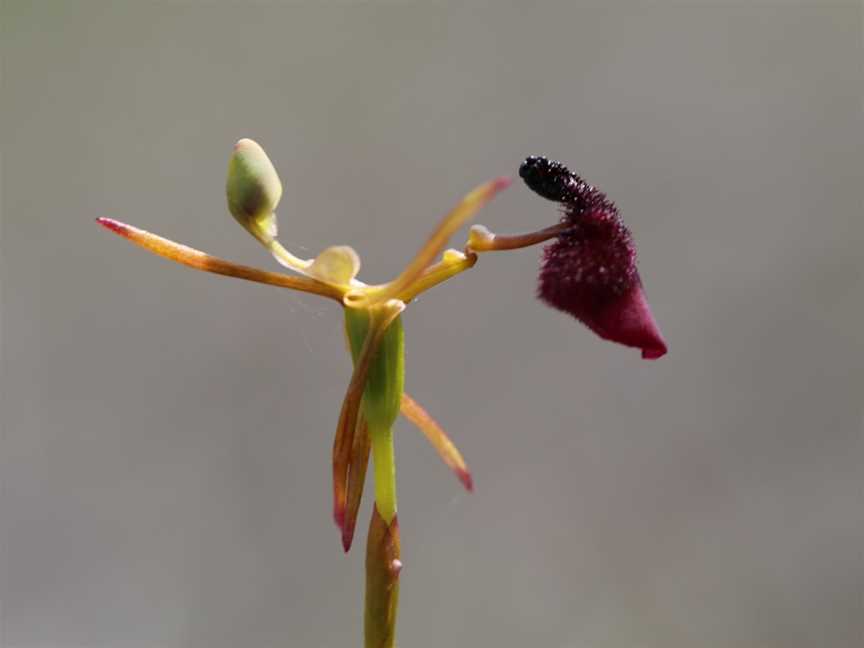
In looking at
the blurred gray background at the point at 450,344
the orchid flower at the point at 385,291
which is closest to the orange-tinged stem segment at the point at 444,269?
the orchid flower at the point at 385,291

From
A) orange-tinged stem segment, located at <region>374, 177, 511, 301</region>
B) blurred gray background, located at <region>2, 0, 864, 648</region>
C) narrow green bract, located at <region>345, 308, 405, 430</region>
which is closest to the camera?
orange-tinged stem segment, located at <region>374, 177, 511, 301</region>

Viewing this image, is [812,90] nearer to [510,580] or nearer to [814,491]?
[814,491]

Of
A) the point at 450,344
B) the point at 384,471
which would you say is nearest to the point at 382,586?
the point at 384,471

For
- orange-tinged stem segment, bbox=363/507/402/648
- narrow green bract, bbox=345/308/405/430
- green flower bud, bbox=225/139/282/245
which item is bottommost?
orange-tinged stem segment, bbox=363/507/402/648

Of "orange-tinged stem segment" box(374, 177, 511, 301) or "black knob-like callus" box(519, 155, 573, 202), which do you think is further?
"black knob-like callus" box(519, 155, 573, 202)

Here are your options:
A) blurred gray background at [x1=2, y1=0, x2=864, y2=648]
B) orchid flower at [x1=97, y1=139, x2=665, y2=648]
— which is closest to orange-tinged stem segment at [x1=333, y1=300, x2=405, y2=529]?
orchid flower at [x1=97, y1=139, x2=665, y2=648]

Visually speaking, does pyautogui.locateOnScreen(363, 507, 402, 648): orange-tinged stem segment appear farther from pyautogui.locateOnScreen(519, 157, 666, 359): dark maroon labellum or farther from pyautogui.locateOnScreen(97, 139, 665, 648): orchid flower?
pyautogui.locateOnScreen(519, 157, 666, 359): dark maroon labellum

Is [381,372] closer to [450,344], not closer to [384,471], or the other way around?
[384,471]
